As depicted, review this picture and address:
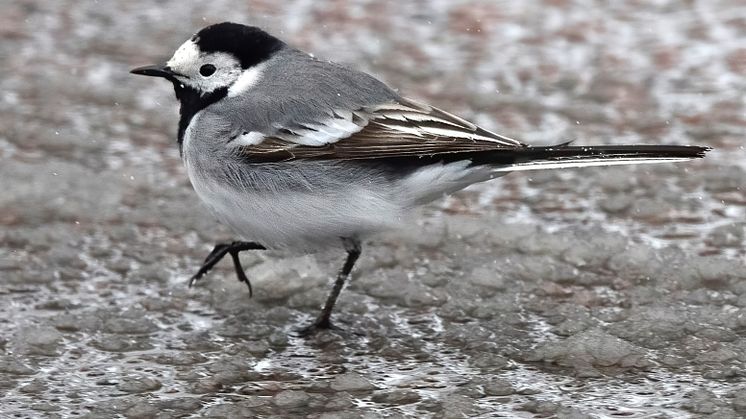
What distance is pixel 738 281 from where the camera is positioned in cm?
537

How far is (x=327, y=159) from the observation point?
16.3 ft

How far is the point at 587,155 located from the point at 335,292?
45.6 inches

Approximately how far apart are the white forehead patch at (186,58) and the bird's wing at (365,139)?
41 cm

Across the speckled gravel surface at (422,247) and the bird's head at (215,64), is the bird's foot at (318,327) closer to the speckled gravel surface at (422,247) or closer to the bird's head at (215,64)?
the speckled gravel surface at (422,247)

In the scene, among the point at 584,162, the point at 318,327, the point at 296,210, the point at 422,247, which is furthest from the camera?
the point at 422,247

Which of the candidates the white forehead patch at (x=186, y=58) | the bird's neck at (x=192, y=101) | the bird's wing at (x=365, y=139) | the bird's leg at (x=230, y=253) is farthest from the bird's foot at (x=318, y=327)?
the white forehead patch at (x=186, y=58)

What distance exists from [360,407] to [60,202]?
2571mm

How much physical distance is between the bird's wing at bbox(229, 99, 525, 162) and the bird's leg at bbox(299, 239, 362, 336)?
1.34 ft

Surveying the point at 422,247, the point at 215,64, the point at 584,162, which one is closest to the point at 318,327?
the point at 422,247

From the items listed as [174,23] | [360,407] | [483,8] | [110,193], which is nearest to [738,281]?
[360,407]

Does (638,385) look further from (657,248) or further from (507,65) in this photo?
(507,65)

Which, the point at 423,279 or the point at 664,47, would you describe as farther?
the point at 664,47

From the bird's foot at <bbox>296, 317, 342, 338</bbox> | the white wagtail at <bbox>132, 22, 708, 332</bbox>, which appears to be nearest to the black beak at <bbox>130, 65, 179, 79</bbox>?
the white wagtail at <bbox>132, 22, 708, 332</bbox>

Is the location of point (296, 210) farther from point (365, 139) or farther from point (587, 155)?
point (587, 155)
